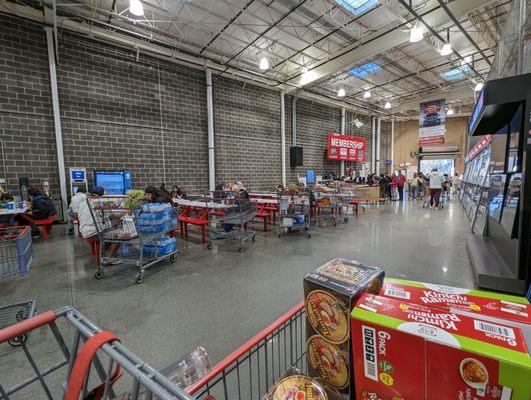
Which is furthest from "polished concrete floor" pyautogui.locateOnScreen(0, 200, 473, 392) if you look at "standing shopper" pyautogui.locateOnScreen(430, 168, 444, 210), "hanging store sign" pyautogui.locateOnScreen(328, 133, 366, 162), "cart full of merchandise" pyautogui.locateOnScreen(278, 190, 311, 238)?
"hanging store sign" pyautogui.locateOnScreen(328, 133, 366, 162)

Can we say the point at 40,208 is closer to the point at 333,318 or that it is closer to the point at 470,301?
the point at 333,318

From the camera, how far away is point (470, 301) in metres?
0.88

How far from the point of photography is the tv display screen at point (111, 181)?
280 inches

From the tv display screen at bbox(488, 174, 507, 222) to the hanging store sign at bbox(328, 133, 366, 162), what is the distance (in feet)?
31.0

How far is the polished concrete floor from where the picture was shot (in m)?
2.29

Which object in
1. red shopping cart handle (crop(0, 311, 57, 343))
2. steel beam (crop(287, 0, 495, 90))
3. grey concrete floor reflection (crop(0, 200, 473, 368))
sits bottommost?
grey concrete floor reflection (crop(0, 200, 473, 368))

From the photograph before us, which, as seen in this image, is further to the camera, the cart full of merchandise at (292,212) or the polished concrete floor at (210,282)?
the cart full of merchandise at (292,212)

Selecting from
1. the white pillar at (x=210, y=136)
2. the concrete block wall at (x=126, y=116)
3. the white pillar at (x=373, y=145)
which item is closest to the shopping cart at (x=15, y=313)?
the concrete block wall at (x=126, y=116)

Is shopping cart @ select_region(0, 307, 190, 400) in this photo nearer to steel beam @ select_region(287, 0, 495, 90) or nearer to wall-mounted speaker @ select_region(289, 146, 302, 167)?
steel beam @ select_region(287, 0, 495, 90)

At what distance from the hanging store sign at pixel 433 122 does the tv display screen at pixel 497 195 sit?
8704 mm

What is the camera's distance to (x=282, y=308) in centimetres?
263

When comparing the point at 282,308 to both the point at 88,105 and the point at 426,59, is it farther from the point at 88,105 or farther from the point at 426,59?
the point at 426,59

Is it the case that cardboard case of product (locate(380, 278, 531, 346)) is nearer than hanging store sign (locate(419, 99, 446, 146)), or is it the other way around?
cardboard case of product (locate(380, 278, 531, 346))

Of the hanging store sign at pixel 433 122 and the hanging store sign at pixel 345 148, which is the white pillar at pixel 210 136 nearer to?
the hanging store sign at pixel 345 148
